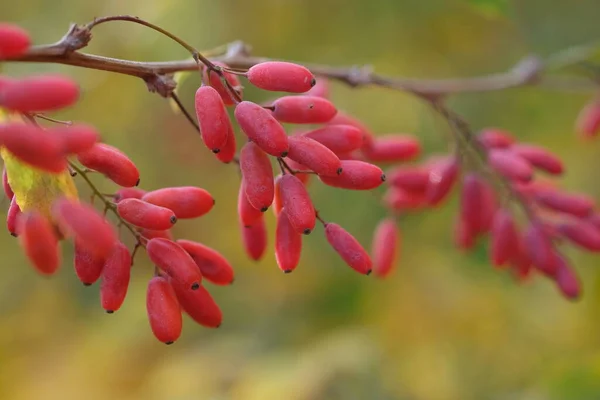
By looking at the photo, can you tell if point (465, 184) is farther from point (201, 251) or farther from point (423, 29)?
point (423, 29)

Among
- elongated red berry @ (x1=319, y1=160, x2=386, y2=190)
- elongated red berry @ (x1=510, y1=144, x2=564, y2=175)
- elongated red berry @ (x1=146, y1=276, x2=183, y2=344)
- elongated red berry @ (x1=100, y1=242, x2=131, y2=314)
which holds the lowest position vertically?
elongated red berry @ (x1=510, y1=144, x2=564, y2=175)

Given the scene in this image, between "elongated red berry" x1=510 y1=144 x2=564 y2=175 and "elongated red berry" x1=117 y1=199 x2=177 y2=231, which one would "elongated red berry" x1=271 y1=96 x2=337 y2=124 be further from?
"elongated red berry" x1=510 y1=144 x2=564 y2=175

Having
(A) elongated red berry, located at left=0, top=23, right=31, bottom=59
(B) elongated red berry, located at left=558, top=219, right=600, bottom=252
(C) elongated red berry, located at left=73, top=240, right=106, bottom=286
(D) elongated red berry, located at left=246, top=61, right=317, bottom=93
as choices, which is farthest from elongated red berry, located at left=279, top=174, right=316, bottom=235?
(B) elongated red berry, located at left=558, top=219, right=600, bottom=252

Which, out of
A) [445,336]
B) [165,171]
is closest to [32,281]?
[165,171]

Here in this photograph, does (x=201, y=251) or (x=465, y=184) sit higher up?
(x=201, y=251)

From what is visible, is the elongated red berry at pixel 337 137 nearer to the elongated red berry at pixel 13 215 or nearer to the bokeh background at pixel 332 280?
the elongated red berry at pixel 13 215

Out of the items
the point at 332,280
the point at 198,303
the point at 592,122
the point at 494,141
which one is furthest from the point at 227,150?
the point at 332,280

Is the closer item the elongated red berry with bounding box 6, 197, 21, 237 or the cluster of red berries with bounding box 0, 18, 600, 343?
the cluster of red berries with bounding box 0, 18, 600, 343
